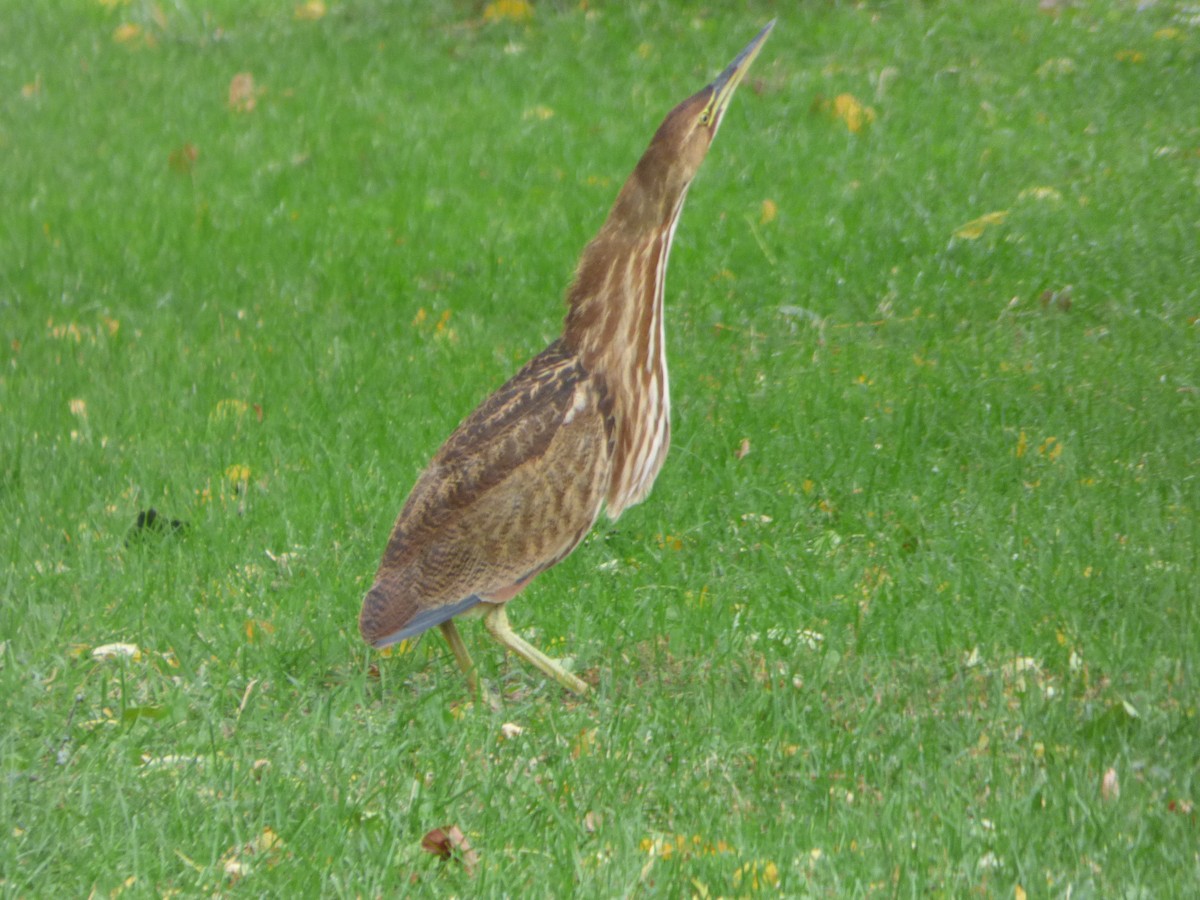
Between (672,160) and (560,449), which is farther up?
(672,160)

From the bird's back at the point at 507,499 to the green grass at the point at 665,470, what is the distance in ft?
1.16

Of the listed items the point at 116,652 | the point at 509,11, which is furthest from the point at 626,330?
the point at 509,11

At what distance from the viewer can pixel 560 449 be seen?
15.9 feet

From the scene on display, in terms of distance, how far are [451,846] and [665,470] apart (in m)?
3.11

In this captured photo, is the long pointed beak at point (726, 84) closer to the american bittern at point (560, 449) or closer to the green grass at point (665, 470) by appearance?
the american bittern at point (560, 449)

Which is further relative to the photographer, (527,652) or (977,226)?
(977,226)

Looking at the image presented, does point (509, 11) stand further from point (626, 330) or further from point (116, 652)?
point (116, 652)

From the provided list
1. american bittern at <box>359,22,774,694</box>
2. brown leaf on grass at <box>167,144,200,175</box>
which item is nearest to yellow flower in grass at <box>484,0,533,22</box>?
brown leaf on grass at <box>167,144,200,175</box>

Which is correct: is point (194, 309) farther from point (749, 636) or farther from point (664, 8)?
Result: point (664, 8)

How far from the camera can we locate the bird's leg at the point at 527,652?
16.0ft

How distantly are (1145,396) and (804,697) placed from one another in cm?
311

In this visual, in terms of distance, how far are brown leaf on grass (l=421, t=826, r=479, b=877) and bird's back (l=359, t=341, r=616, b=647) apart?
35.0 inches

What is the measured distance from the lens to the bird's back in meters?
4.79

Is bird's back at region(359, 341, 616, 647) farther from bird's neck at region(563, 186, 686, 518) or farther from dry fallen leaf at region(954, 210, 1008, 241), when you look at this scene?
dry fallen leaf at region(954, 210, 1008, 241)
